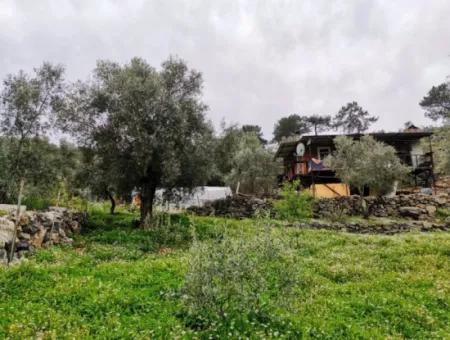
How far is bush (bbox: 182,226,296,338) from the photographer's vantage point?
672 cm

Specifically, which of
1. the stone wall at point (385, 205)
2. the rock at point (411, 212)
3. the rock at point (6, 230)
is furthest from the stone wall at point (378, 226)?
the rock at point (6, 230)

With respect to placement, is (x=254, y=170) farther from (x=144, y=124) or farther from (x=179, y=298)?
(x=179, y=298)

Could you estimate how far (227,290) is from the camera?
22.5ft

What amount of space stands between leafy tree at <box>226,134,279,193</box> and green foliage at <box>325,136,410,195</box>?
10.7 m

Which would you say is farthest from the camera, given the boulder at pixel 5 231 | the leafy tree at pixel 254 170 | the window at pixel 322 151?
the window at pixel 322 151

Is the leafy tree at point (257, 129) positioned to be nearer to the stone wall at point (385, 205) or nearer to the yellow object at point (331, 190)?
the yellow object at point (331, 190)

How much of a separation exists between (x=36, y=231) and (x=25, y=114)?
9346 millimetres

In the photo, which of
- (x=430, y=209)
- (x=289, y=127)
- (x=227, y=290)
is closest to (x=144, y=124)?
(x=227, y=290)

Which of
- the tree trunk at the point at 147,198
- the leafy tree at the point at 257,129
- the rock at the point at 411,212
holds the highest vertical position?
the leafy tree at the point at 257,129

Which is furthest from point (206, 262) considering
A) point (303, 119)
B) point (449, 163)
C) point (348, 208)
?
point (303, 119)

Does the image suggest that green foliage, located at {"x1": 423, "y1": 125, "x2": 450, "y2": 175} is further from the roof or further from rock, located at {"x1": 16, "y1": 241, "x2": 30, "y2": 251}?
the roof

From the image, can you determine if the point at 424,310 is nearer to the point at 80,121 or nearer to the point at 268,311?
the point at 268,311

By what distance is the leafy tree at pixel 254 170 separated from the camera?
39562mm

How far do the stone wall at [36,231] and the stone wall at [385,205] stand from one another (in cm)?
1963
